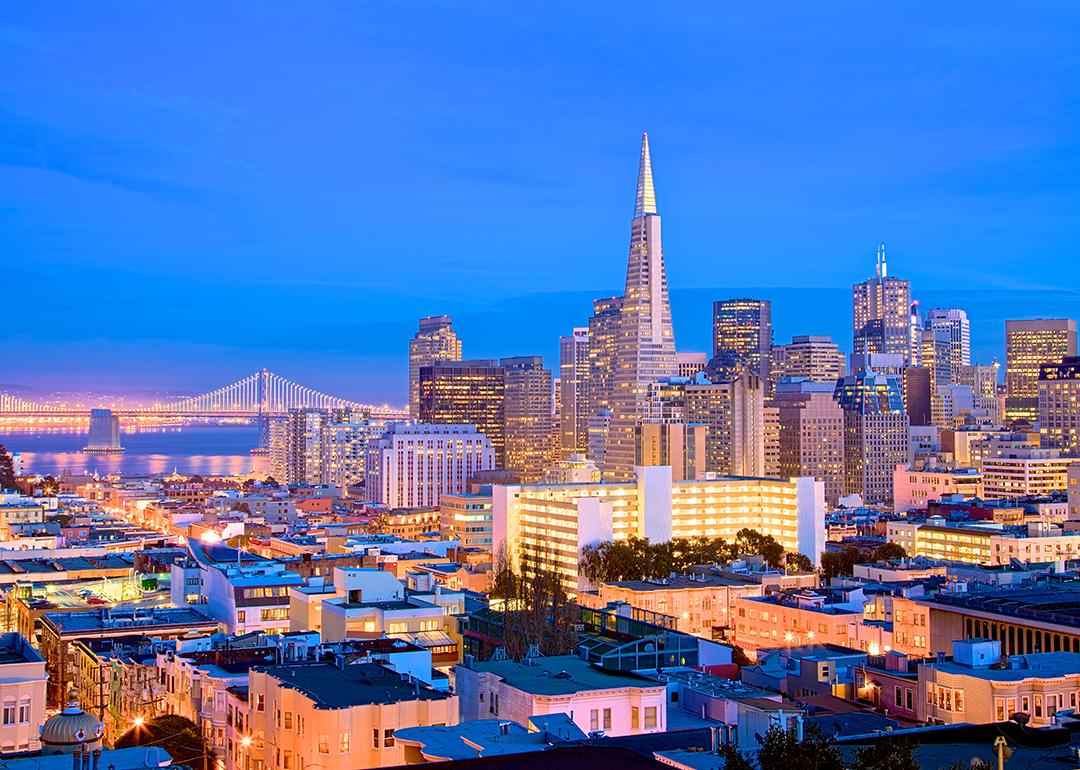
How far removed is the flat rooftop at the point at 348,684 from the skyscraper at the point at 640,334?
5181 inches

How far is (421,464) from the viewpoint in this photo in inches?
5856

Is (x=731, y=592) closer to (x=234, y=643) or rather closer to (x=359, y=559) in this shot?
(x=359, y=559)

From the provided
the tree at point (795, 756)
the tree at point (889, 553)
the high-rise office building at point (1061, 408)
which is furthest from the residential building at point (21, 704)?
the high-rise office building at point (1061, 408)

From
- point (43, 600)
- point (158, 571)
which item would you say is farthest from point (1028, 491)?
point (43, 600)

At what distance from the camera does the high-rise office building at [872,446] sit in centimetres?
16000

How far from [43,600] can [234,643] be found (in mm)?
12651

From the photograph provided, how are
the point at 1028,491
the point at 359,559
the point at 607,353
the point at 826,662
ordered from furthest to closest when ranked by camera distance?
the point at 607,353 → the point at 1028,491 → the point at 359,559 → the point at 826,662

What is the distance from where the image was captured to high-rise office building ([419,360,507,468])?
193m

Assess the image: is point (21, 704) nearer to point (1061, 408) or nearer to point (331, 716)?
point (331, 716)

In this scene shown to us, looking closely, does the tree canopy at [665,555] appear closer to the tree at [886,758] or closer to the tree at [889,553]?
the tree at [889,553]

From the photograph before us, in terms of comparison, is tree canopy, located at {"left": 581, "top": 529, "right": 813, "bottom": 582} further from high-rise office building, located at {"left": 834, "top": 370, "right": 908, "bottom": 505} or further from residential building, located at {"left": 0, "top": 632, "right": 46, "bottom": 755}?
high-rise office building, located at {"left": 834, "top": 370, "right": 908, "bottom": 505}

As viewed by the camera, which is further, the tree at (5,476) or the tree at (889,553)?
the tree at (5,476)

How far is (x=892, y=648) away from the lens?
4306 centimetres

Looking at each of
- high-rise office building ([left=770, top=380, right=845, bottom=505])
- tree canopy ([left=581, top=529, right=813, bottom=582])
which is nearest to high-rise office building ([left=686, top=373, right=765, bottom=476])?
high-rise office building ([left=770, top=380, right=845, bottom=505])
